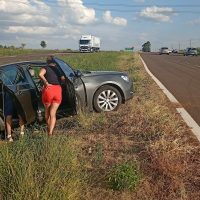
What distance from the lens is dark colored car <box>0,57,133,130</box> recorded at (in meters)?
8.40

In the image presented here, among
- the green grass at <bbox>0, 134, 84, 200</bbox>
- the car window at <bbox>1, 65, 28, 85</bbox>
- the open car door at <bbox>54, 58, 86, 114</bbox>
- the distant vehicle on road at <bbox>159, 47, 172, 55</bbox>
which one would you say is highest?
the car window at <bbox>1, 65, 28, 85</bbox>

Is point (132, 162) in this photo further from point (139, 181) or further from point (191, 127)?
point (191, 127)

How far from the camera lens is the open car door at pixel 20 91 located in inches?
325

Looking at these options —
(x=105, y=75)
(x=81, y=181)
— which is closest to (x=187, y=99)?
(x=105, y=75)

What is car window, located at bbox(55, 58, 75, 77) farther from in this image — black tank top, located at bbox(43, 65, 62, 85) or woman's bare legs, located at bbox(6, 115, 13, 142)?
woman's bare legs, located at bbox(6, 115, 13, 142)

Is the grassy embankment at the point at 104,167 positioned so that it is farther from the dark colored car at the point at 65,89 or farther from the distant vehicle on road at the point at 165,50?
the distant vehicle on road at the point at 165,50

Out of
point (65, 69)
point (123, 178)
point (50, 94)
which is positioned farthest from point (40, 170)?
point (65, 69)

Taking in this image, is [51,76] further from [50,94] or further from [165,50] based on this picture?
[165,50]

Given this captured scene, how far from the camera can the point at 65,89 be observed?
29.5ft

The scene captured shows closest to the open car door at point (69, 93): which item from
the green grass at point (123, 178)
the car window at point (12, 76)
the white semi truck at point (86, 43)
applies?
the car window at point (12, 76)

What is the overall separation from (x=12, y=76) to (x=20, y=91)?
1.51ft

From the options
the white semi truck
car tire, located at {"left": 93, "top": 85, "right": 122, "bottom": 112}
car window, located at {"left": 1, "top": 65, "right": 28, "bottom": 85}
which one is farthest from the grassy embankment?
the white semi truck

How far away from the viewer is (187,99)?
43.7ft

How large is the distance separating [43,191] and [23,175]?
1.07 feet
